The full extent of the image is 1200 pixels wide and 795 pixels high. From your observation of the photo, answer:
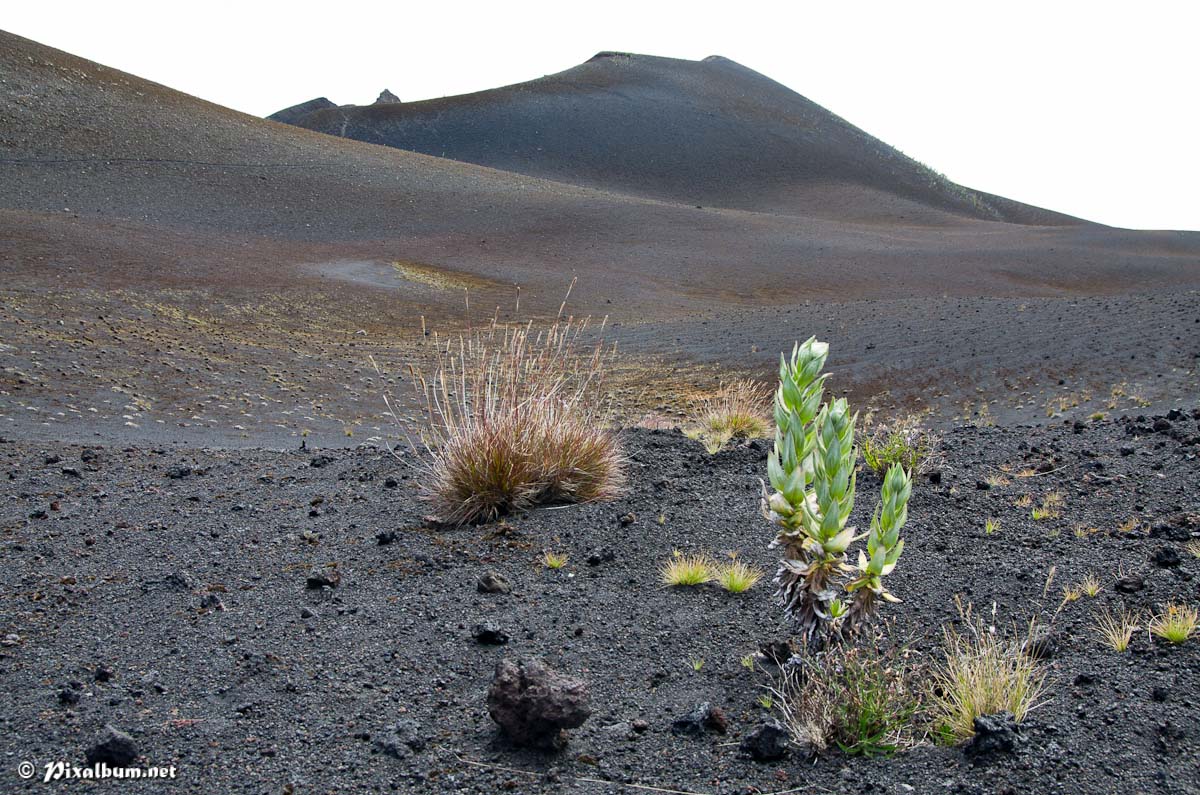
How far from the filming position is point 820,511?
3.52 metres

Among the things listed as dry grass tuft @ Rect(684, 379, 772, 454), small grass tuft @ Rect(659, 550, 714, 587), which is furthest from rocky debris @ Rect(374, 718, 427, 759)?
dry grass tuft @ Rect(684, 379, 772, 454)

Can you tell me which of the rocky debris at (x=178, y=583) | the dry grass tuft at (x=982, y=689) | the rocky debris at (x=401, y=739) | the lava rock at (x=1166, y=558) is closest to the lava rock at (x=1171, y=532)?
the lava rock at (x=1166, y=558)

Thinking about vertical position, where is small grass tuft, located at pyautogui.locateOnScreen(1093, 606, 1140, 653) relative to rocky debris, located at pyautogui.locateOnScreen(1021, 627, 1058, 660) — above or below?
above

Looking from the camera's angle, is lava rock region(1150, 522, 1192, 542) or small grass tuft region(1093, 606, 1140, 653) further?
lava rock region(1150, 522, 1192, 542)

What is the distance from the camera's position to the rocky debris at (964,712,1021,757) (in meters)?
2.95

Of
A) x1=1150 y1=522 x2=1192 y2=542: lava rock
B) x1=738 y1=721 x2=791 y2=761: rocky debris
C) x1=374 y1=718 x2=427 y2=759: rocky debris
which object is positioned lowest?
x1=374 y1=718 x2=427 y2=759: rocky debris

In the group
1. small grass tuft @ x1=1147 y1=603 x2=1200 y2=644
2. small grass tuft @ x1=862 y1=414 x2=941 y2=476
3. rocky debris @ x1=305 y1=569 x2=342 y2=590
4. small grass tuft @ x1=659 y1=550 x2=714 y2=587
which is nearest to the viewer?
small grass tuft @ x1=1147 y1=603 x2=1200 y2=644

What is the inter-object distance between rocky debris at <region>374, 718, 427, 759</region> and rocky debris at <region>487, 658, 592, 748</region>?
27cm

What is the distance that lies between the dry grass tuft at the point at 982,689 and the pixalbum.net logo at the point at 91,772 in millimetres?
2546

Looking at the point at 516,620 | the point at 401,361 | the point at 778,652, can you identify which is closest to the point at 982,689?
the point at 778,652

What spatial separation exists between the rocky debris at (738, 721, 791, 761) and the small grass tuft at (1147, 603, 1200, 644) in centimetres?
153

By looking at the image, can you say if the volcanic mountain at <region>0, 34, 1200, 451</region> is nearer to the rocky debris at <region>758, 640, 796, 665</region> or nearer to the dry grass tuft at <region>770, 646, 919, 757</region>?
the rocky debris at <region>758, 640, 796, 665</region>

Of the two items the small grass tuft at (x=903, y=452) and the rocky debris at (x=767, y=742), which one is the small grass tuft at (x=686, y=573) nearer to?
the rocky debris at (x=767, y=742)

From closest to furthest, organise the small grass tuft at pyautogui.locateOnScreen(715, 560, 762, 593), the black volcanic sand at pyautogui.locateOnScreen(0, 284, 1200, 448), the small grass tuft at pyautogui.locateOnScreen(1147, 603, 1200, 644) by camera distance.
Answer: the small grass tuft at pyautogui.locateOnScreen(1147, 603, 1200, 644), the small grass tuft at pyautogui.locateOnScreen(715, 560, 762, 593), the black volcanic sand at pyautogui.locateOnScreen(0, 284, 1200, 448)
